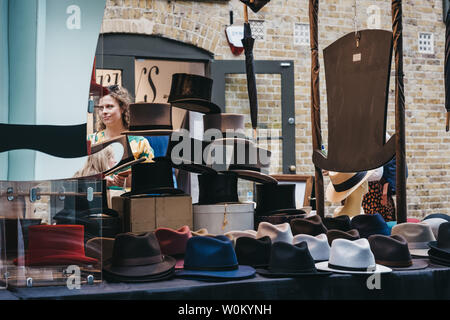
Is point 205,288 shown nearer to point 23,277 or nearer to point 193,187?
point 23,277

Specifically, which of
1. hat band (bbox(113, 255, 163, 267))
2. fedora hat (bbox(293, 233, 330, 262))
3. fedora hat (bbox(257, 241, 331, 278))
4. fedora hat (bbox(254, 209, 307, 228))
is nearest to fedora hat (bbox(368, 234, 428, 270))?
fedora hat (bbox(293, 233, 330, 262))

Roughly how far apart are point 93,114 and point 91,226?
0.33 m

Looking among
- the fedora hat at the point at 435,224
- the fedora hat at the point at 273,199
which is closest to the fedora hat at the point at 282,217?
the fedora hat at the point at 273,199

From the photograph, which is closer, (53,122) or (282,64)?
(53,122)

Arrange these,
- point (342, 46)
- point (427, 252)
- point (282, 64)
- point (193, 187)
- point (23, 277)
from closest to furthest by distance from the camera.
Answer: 1. point (23, 277)
2. point (427, 252)
3. point (342, 46)
4. point (193, 187)
5. point (282, 64)

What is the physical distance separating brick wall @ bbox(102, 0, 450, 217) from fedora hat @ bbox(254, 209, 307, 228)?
12.1ft

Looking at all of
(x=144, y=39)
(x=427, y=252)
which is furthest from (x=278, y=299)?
(x=144, y=39)

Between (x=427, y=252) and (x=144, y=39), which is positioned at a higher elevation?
(x=144, y=39)

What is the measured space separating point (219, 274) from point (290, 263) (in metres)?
0.22

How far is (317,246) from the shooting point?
6.17 feet

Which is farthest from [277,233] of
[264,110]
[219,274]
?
[264,110]

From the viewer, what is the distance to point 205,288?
151 centimetres

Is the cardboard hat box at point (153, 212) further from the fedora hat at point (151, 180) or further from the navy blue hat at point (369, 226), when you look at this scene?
the navy blue hat at point (369, 226)

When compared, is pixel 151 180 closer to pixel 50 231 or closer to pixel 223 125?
pixel 50 231
